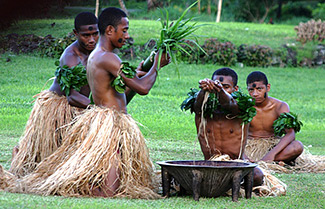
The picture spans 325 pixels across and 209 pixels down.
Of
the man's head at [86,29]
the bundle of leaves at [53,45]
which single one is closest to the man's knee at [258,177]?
the man's head at [86,29]

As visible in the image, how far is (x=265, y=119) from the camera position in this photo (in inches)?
273

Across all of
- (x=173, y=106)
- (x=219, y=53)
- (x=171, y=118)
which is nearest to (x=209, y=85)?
(x=171, y=118)

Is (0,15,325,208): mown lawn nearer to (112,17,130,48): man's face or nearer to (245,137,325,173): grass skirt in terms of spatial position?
(245,137,325,173): grass skirt

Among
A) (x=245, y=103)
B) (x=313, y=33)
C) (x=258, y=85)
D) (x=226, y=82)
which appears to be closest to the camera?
(x=245, y=103)

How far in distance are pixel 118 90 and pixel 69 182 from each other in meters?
0.84

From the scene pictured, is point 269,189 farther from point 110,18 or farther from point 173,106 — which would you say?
point 173,106

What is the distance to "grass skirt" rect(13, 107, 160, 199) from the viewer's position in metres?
4.40

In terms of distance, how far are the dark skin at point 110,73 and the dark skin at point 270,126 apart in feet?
7.41

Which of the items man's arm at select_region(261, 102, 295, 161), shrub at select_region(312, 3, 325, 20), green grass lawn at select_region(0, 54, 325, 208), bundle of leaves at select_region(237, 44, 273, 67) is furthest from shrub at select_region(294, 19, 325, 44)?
man's arm at select_region(261, 102, 295, 161)

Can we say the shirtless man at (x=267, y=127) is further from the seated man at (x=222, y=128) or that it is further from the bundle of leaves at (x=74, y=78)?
the bundle of leaves at (x=74, y=78)

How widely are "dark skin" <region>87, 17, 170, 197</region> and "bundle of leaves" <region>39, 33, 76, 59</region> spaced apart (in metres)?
10.5

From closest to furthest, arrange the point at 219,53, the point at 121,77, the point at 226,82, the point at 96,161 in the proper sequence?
the point at 96,161 → the point at 121,77 → the point at 226,82 → the point at 219,53

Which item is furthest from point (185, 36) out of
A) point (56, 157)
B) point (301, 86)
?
point (301, 86)

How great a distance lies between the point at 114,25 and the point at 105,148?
104 cm
